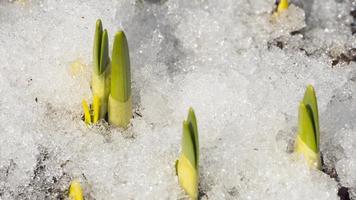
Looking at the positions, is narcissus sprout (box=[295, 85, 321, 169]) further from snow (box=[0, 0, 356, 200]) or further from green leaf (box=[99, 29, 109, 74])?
green leaf (box=[99, 29, 109, 74])

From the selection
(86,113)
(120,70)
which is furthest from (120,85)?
(86,113)

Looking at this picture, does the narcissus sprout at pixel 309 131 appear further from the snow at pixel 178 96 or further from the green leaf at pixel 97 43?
the green leaf at pixel 97 43

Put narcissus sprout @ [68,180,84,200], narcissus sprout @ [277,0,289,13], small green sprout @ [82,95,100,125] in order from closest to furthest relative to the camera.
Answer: narcissus sprout @ [68,180,84,200]
small green sprout @ [82,95,100,125]
narcissus sprout @ [277,0,289,13]

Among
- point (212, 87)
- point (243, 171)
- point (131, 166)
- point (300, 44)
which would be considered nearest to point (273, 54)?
point (300, 44)

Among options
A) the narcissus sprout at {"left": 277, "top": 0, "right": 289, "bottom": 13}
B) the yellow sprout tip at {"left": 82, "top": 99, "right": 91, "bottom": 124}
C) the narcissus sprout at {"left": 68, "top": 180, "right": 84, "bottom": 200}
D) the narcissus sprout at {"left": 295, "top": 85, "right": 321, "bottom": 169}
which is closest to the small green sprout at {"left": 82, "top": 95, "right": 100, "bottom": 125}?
the yellow sprout tip at {"left": 82, "top": 99, "right": 91, "bottom": 124}

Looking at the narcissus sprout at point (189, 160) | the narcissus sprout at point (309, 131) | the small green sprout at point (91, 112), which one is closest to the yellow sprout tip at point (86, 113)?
the small green sprout at point (91, 112)
